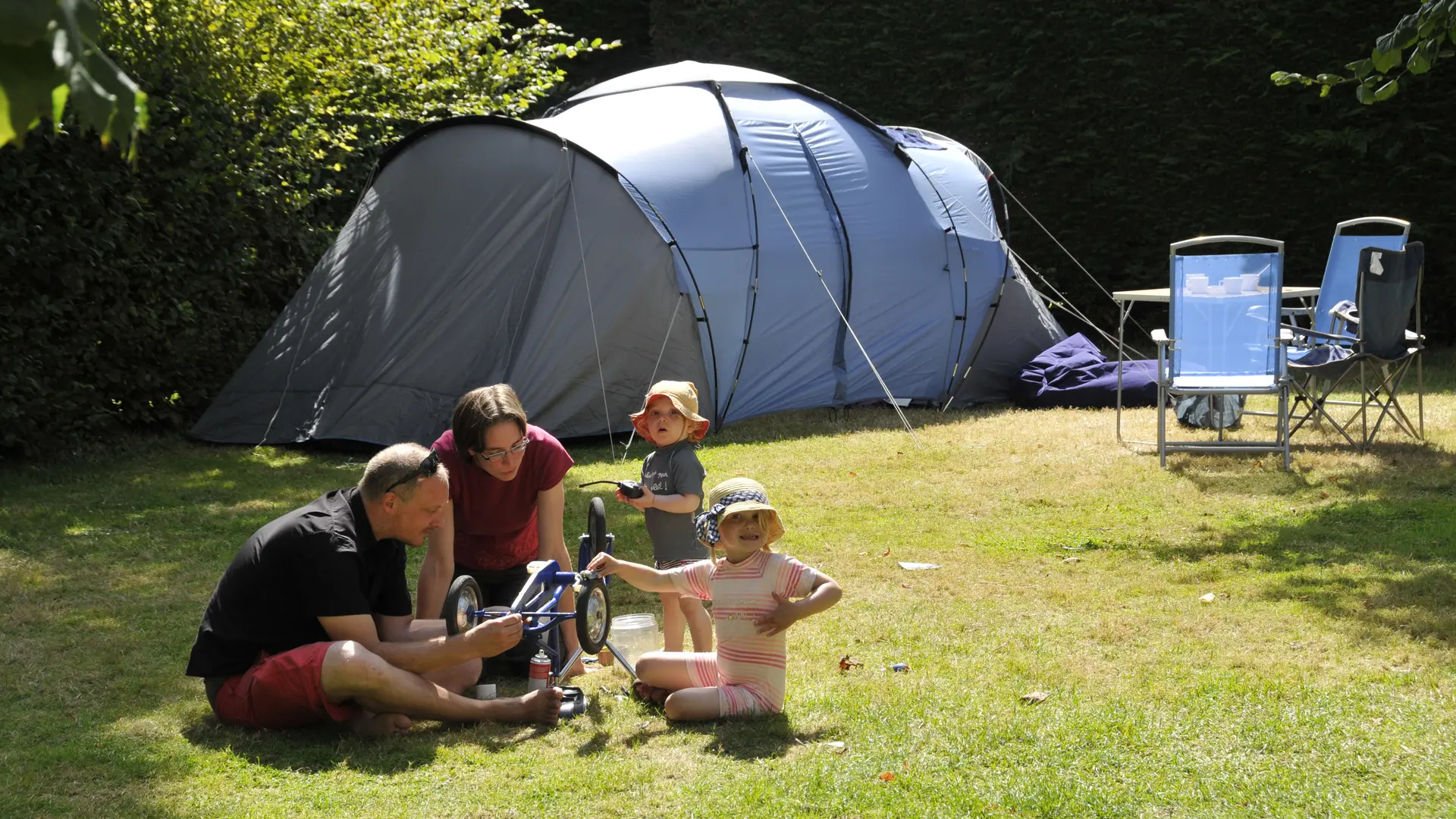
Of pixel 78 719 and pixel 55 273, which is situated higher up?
pixel 55 273

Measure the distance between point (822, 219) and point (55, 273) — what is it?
4.77 m

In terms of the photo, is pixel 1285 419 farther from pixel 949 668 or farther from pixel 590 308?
pixel 590 308

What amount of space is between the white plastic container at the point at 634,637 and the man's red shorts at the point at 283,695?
1.02m

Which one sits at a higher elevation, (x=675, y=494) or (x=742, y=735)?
(x=675, y=494)

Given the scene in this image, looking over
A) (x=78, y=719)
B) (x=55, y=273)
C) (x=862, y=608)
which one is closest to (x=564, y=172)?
(x=55, y=273)

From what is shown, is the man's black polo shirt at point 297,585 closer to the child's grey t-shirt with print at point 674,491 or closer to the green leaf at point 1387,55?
the child's grey t-shirt with print at point 674,491

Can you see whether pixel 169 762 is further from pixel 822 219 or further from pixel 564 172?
pixel 822 219

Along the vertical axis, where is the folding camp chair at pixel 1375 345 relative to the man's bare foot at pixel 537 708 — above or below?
above

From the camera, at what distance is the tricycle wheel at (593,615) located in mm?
3670

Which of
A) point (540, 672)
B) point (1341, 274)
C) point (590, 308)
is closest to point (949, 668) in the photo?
point (540, 672)

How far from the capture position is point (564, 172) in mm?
8617

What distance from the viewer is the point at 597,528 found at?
3812mm

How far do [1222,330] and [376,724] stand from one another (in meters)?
5.48

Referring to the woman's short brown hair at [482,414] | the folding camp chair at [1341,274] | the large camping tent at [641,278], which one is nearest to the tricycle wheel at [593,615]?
the woman's short brown hair at [482,414]
